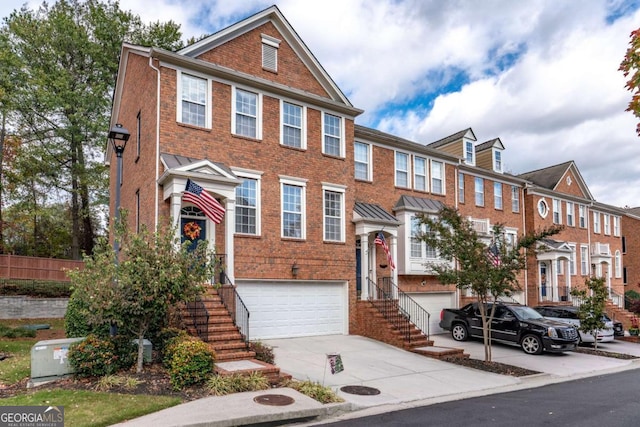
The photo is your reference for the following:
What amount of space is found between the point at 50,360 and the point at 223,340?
11.9 ft

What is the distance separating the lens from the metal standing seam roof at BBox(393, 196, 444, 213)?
→ 20.5 meters

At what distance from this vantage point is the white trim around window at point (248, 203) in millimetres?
15125

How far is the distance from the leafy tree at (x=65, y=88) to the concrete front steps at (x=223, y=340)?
18922 mm

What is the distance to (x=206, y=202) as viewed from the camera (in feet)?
40.0

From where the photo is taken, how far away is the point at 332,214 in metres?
17.6

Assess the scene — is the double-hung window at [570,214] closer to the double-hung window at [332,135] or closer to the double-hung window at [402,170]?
the double-hung window at [402,170]

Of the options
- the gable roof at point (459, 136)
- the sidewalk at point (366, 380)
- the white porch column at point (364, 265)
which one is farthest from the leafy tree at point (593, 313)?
the gable roof at point (459, 136)

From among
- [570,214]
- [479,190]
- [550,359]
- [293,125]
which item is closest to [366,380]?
[550,359]

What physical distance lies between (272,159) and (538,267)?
19.7 m

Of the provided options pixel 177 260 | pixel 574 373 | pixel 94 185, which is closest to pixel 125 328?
pixel 177 260

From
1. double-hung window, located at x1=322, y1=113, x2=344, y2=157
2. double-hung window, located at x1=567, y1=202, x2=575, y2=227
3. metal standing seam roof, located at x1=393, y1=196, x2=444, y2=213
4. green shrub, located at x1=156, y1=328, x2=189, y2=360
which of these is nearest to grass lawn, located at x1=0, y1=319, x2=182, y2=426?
green shrub, located at x1=156, y1=328, x2=189, y2=360

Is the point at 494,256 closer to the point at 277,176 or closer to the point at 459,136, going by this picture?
the point at 277,176

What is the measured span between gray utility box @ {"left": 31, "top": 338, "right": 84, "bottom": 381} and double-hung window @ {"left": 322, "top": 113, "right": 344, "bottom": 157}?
10796 millimetres

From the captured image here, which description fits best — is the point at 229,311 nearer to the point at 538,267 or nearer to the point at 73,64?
the point at 538,267
